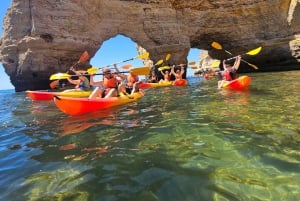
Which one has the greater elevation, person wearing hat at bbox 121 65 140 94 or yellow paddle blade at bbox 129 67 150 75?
yellow paddle blade at bbox 129 67 150 75

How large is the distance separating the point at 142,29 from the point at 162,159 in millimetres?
22228

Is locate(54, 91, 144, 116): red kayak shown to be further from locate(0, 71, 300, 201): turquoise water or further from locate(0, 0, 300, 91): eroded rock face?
locate(0, 0, 300, 91): eroded rock face

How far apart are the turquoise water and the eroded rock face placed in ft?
55.8

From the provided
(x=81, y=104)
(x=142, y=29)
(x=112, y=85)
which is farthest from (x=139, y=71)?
(x=142, y=29)

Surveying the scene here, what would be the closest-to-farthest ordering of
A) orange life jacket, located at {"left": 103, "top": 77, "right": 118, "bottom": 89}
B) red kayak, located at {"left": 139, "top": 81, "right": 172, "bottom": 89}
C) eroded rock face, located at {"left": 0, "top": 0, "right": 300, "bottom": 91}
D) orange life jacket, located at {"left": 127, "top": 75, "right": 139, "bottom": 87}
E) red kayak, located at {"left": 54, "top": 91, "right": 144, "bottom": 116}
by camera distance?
red kayak, located at {"left": 54, "top": 91, "right": 144, "bottom": 116} → orange life jacket, located at {"left": 103, "top": 77, "right": 118, "bottom": 89} → orange life jacket, located at {"left": 127, "top": 75, "right": 139, "bottom": 87} → red kayak, located at {"left": 139, "top": 81, "right": 172, "bottom": 89} → eroded rock face, located at {"left": 0, "top": 0, "right": 300, "bottom": 91}

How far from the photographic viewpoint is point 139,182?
130 inches

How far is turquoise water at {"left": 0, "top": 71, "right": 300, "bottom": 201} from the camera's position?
10.1 feet

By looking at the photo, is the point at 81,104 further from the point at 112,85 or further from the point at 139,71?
the point at 139,71

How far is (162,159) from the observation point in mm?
3959

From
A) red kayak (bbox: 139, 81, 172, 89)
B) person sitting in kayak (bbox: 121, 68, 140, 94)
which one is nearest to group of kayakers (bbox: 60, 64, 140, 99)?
person sitting in kayak (bbox: 121, 68, 140, 94)

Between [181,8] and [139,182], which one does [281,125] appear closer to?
[139,182]

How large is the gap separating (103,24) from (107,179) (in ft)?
71.5

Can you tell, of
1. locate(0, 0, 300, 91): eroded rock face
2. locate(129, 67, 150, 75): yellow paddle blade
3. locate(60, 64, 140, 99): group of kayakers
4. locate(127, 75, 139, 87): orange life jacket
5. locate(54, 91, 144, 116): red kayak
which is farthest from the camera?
locate(0, 0, 300, 91): eroded rock face

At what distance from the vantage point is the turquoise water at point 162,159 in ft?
10.1
